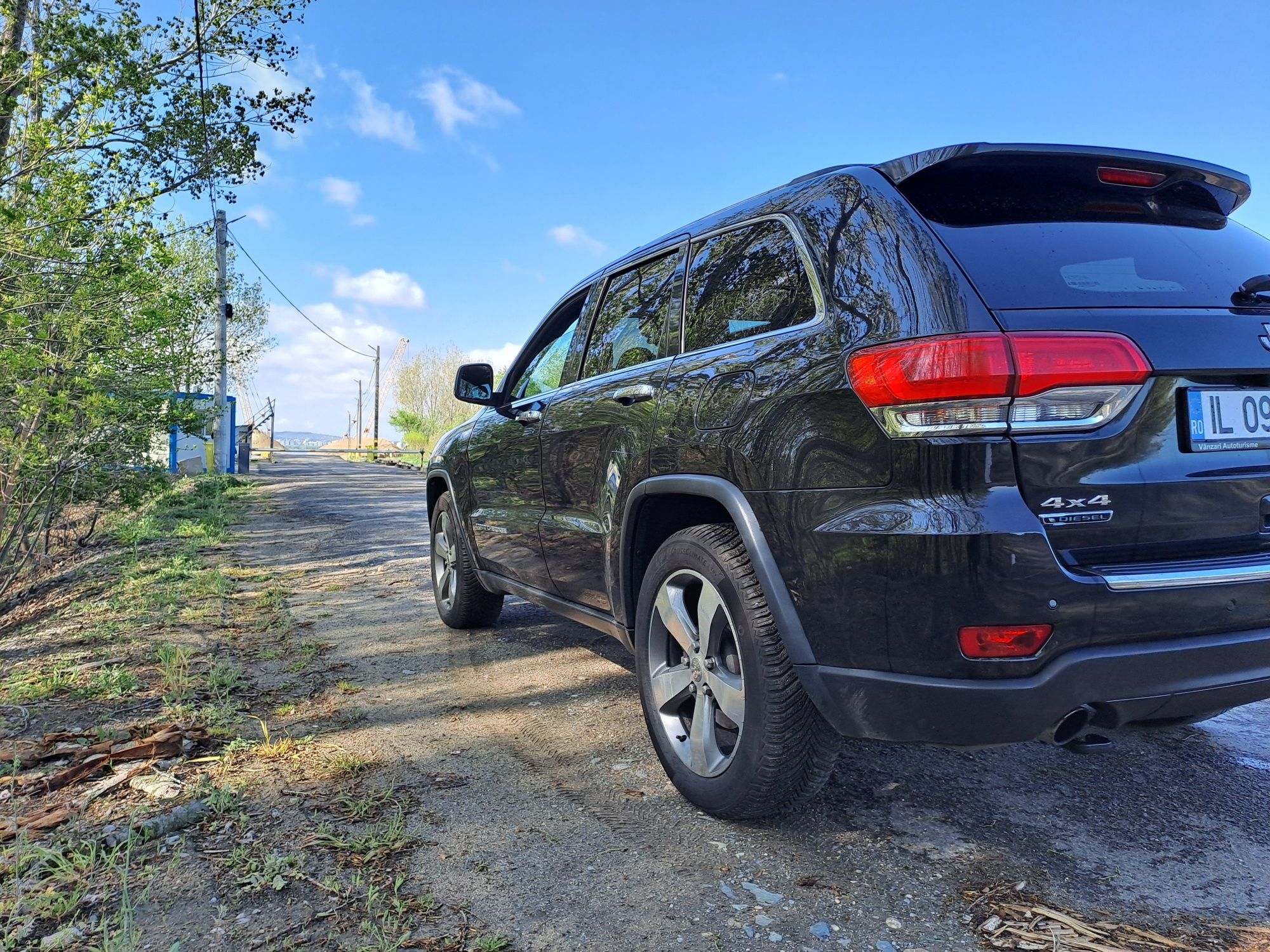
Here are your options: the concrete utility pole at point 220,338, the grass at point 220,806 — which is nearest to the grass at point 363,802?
the grass at point 220,806

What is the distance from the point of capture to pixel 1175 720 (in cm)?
215

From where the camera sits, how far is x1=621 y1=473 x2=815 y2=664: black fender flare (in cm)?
219

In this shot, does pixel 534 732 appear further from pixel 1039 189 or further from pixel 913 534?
pixel 1039 189

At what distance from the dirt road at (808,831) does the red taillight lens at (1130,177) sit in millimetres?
1677

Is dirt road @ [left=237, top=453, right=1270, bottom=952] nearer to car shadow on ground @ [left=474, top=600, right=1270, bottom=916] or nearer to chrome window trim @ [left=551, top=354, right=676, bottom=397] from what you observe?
car shadow on ground @ [left=474, top=600, right=1270, bottom=916]

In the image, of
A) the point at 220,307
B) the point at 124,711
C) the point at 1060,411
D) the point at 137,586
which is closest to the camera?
the point at 1060,411

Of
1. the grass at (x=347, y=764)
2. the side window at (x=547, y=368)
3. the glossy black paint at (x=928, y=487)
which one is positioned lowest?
the grass at (x=347, y=764)

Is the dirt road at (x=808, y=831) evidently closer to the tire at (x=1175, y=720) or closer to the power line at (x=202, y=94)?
the tire at (x=1175, y=720)

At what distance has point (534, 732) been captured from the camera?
11.3ft

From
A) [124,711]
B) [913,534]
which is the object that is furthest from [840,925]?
[124,711]

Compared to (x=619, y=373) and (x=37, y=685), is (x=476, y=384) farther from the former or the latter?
(x=37, y=685)

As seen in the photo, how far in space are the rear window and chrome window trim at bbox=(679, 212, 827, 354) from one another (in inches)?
12.5

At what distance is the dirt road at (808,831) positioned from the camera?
2.08m

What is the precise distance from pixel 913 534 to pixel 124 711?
3371mm
